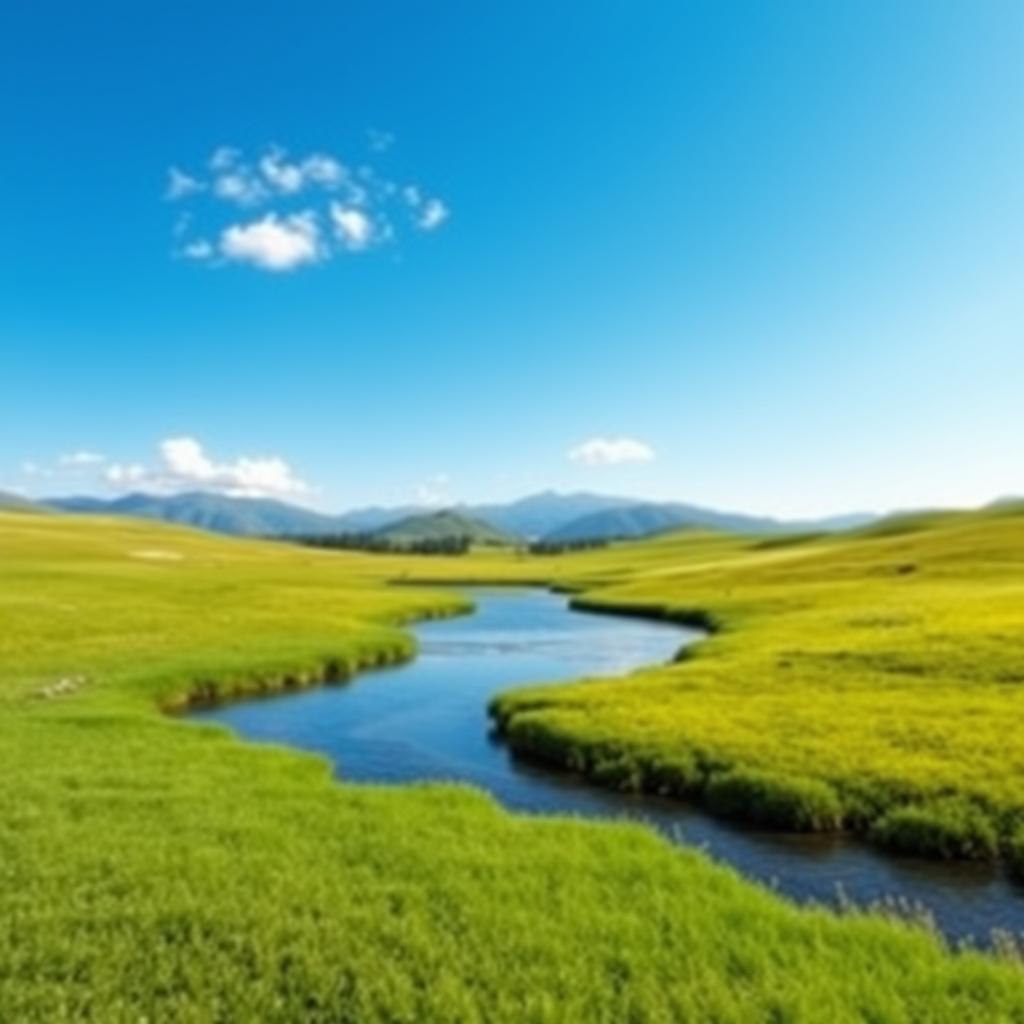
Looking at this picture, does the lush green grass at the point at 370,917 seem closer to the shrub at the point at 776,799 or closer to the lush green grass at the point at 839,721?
the shrub at the point at 776,799

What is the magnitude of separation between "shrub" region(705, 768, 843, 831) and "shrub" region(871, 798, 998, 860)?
1.45 m

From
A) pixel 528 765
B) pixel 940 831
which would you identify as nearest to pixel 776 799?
pixel 940 831

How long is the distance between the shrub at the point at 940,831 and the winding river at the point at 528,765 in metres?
0.51

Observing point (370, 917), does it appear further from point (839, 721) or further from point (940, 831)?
point (839, 721)

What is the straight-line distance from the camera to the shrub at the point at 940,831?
77.6 ft

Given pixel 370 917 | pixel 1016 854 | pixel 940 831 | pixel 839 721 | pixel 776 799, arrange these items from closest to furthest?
pixel 370 917
pixel 1016 854
pixel 940 831
pixel 776 799
pixel 839 721

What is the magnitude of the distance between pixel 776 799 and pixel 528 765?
988 cm

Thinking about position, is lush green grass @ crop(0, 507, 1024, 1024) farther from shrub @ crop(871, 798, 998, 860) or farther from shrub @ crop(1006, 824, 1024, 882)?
shrub @ crop(1006, 824, 1024, 882)

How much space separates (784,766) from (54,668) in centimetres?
3269

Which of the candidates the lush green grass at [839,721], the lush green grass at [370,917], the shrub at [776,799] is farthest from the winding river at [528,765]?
the lush green grass at [370,917]

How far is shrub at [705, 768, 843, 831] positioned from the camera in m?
26.2

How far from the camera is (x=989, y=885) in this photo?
2189 centimetres

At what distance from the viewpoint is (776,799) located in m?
27.0

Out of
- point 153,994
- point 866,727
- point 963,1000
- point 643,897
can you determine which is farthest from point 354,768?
point 963,1000
